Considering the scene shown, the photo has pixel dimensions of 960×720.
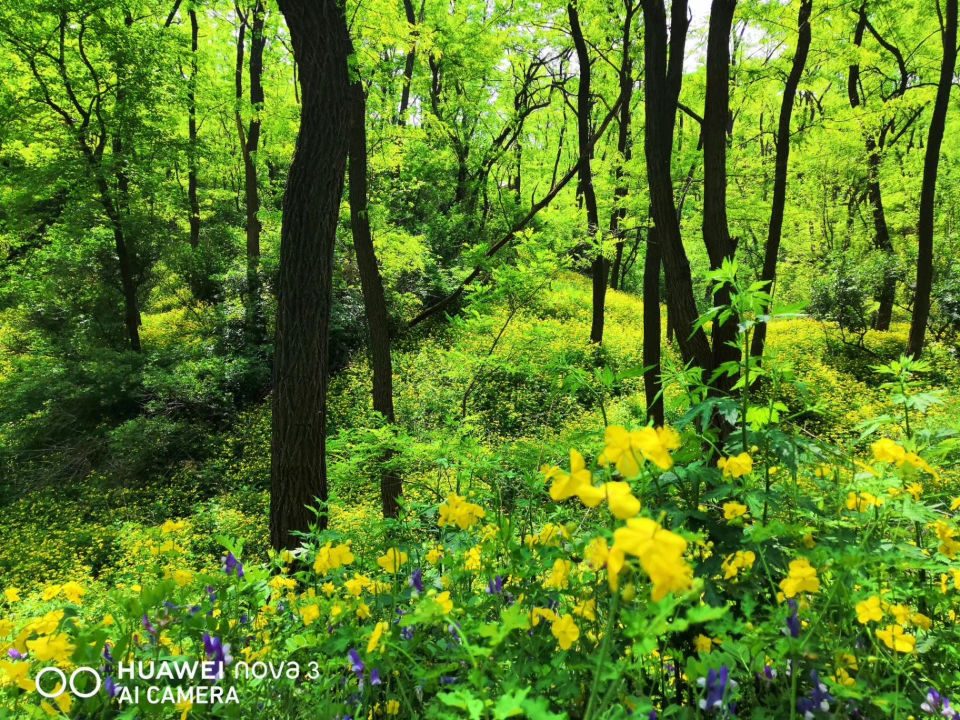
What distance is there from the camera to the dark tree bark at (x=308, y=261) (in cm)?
349

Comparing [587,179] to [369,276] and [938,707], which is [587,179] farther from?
[938,707]

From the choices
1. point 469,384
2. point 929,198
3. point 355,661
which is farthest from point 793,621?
point 929,198

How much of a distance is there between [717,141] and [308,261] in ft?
13.9

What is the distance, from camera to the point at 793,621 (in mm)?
1084

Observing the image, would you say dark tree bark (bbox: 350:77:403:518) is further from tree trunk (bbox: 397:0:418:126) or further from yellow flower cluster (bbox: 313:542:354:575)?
tree trunk (bbox: 397:0:418:126)

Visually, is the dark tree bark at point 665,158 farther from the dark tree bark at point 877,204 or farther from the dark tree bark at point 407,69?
the dark tree bark at point 877,204

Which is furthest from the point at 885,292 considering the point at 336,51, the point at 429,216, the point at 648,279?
the point at 336,51

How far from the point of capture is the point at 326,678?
3.92ft

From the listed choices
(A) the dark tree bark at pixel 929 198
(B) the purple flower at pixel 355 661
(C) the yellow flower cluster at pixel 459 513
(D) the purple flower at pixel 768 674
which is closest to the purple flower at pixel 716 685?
(D) the purple flower at pixel 768 674

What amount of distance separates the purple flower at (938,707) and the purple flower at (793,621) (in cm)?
25

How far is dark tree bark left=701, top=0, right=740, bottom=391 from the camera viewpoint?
15.8 ft

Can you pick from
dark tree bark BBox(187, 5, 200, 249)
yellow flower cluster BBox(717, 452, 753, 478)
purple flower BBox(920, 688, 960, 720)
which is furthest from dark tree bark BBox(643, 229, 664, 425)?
dark tree bark BBox(187, 5, 200, 249)

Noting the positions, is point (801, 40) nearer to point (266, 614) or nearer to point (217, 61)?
point (266, 614)

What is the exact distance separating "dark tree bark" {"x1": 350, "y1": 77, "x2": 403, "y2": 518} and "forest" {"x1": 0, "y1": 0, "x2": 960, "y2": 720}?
0.13 ft
